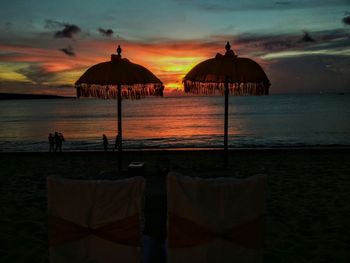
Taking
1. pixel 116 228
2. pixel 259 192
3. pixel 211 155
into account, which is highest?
pixel 259 192

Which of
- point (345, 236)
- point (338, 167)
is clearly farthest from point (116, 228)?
point (338, 167)

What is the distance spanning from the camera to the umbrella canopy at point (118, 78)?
19.8 ft

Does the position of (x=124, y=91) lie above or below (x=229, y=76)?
below

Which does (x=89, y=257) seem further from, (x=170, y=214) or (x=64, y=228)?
(x=170, y=214)

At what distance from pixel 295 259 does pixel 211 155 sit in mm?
8506

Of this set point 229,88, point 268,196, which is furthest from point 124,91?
point 268,196

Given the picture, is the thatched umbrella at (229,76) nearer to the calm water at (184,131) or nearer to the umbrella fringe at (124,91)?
the umbrella fringe at (124,91)

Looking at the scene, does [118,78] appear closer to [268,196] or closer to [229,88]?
[229,88]

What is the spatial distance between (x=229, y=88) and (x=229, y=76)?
2.60 ft

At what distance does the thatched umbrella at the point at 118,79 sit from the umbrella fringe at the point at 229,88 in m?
0.52

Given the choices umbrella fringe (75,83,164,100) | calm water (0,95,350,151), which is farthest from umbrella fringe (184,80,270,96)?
calm water (0,95,350,151)

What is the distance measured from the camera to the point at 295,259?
4234mm

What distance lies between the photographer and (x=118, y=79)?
19.7 feet

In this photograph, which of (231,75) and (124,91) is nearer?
(231,75)
